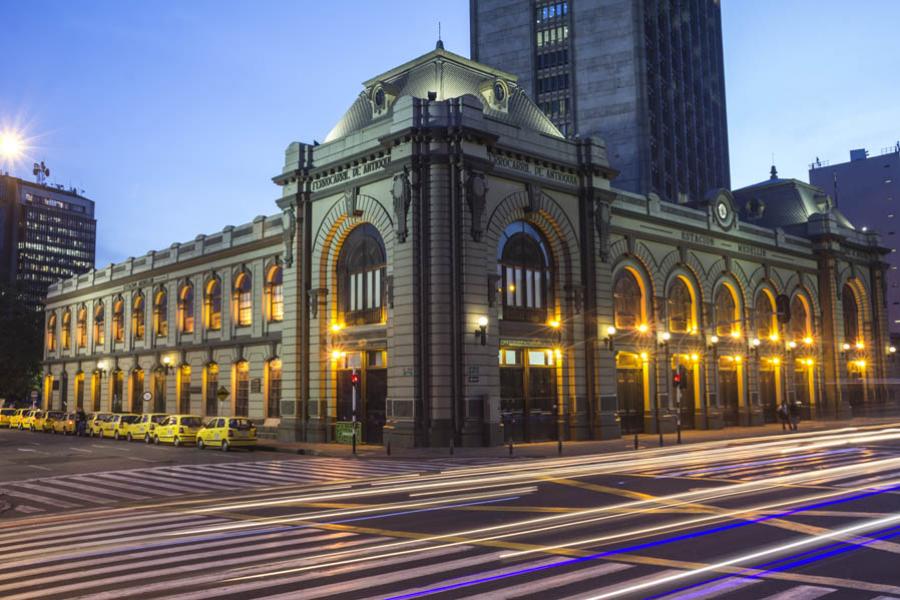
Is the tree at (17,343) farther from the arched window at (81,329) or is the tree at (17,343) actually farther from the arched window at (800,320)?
the arched window at (800,320)

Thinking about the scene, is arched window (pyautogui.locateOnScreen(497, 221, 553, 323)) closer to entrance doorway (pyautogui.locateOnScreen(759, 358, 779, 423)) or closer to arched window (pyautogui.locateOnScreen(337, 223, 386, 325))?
arched window (pyautogui.locateOnScreen(337, 223, 386, 325))

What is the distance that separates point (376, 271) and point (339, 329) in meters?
3.94

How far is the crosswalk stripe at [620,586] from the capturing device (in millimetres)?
9445

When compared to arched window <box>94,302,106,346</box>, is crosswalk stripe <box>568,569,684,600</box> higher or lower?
lower

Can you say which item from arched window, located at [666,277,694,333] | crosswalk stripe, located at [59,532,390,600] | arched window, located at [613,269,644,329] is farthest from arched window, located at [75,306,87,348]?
crosswalk stripe, located at [59,532,390,600]

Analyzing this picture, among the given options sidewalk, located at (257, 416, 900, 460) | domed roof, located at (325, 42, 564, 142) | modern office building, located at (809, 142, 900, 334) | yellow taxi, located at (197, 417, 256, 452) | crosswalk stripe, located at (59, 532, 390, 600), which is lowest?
sidewalk, located at (257, 416, 900, 460)

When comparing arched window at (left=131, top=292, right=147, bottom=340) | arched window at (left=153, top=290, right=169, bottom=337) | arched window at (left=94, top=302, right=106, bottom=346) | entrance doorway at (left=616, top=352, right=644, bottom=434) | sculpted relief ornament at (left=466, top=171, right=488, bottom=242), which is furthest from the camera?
arched window at (left=94, top=302, right=106, bottom=346)

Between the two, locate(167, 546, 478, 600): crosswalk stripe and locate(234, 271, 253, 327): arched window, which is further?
locate(234, 271, 253, 327): arched window

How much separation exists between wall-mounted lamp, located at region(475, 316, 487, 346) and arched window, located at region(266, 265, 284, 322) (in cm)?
1788

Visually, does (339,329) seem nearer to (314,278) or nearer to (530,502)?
(314,278)

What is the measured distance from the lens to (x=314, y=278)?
44.5 m

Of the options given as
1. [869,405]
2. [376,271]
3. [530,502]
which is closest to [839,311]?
[869,405]

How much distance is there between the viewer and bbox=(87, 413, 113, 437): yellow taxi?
53.1 m

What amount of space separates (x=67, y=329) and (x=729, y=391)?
61.1 m
